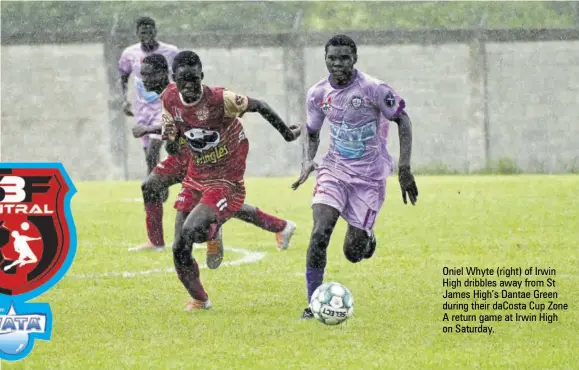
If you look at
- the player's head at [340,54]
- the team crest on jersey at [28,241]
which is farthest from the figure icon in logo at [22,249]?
the player's head at [340,54]

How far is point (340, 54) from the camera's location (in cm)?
878

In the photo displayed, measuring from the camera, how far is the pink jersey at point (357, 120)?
29.7 ft

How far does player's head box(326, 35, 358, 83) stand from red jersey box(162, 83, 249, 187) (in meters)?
0.70

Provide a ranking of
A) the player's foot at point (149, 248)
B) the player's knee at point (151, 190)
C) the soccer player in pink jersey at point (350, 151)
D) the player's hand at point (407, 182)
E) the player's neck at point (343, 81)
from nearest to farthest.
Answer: the player's hand at point (407, 182)
the soccer player in pink jersey at point (350, 151)
the player's neck at point (343, 81)
the player's knee at point (151, 190)
the player's foot at point (149, 248)

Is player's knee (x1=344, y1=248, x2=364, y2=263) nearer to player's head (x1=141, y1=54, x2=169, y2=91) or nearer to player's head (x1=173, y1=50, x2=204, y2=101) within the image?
player's head (x1=173, y1=50, x2=204, y2=101)

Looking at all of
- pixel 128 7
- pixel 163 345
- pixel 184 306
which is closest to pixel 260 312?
pixel 184 306

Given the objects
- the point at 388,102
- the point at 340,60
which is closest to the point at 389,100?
the point at 388,102

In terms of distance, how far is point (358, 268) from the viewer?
1142 cm

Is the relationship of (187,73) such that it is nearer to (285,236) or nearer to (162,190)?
(162,190)

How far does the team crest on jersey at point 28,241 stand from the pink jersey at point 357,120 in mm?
2616

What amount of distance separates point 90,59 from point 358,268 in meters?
17.5

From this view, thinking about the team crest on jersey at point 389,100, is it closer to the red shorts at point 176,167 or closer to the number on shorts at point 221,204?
the number on shorts at point 221,204

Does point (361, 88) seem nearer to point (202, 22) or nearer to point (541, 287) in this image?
point (541, 287)

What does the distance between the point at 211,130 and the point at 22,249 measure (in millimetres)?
2317
